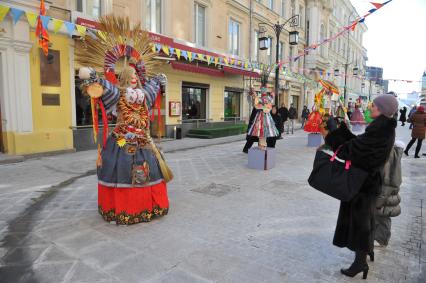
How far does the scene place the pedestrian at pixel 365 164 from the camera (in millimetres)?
2455

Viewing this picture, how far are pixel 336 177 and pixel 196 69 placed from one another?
11.6 metres

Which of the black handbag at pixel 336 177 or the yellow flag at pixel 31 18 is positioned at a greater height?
the yellow flag at pixel 31 18

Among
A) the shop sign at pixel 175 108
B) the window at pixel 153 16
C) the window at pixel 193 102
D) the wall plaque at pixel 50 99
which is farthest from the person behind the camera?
the window at pixel 193 102

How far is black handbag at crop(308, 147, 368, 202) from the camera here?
2.54 metres

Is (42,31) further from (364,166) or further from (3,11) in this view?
(364,166)

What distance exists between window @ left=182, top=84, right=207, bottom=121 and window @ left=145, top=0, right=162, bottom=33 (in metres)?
2.79

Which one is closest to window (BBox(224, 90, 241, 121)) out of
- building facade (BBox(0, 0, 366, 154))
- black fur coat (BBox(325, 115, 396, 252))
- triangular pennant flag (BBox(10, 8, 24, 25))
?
building facade (BBox(0, 0, 366, 154))

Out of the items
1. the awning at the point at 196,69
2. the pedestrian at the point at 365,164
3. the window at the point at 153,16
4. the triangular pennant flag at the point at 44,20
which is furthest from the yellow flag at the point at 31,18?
the pedestrian at the point at 365,164

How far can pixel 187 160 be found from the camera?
8.45m

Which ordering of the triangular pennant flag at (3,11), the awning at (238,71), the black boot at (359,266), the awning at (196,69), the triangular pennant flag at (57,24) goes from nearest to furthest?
the black boot at (359,266) < the triangular pennant flag at (3,11) < the triangular pennant flag at (57,24) < the awning at (196,69) < the awning at (238,71)

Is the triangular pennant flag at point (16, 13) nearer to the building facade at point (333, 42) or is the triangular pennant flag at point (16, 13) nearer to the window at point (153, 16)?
the window at point (153, 16)

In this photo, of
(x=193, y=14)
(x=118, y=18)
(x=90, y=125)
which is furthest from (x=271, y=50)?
(x=118, y=18)

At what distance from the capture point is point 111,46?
3.92 m

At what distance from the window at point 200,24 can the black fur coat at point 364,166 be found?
519 inches
